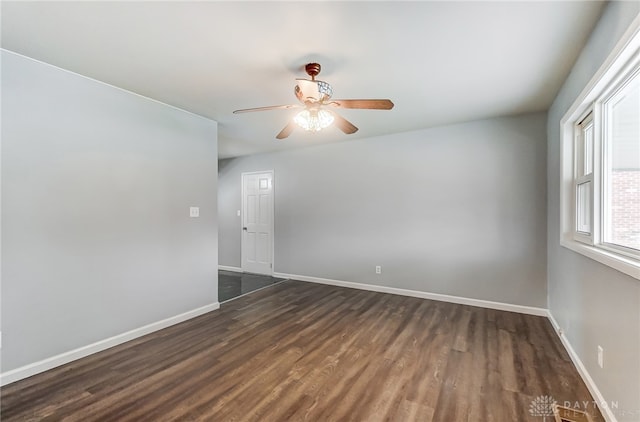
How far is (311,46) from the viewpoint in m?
2.04

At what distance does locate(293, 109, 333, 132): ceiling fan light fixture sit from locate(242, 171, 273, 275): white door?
10.7ft

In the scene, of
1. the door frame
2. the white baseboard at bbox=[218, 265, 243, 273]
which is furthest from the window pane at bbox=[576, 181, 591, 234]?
the white baseboard at bbox=[218, 265, 243, 273]

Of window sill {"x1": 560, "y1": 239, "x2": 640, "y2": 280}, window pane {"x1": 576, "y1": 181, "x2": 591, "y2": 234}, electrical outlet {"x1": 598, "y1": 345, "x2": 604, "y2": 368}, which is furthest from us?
window pane {"x1": 576, "y1": 181, "x2": 591, "y2": 234}

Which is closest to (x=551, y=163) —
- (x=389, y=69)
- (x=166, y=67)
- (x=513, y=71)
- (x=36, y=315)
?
(x=513, y=71)

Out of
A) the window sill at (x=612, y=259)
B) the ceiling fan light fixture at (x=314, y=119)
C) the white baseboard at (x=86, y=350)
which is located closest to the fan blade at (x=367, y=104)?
the ceiling fan light fixture at (x=314, y=119)

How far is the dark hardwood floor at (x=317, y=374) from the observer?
1810 mm

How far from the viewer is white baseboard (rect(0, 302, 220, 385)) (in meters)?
2.12

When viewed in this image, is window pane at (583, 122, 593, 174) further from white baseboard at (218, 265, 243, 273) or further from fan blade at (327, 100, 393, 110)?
white baseboard at (218, 265, 243, 273)

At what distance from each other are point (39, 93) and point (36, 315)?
→ 1.75 metres

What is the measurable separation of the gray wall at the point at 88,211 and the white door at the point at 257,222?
2.10 m

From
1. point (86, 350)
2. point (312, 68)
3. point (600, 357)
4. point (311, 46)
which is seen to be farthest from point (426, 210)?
point (86, 350)

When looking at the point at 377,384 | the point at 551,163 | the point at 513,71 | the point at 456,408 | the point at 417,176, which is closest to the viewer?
the point at 456,408

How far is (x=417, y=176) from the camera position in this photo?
4141mm

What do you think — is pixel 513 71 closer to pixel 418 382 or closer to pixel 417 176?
pixel 417 176
